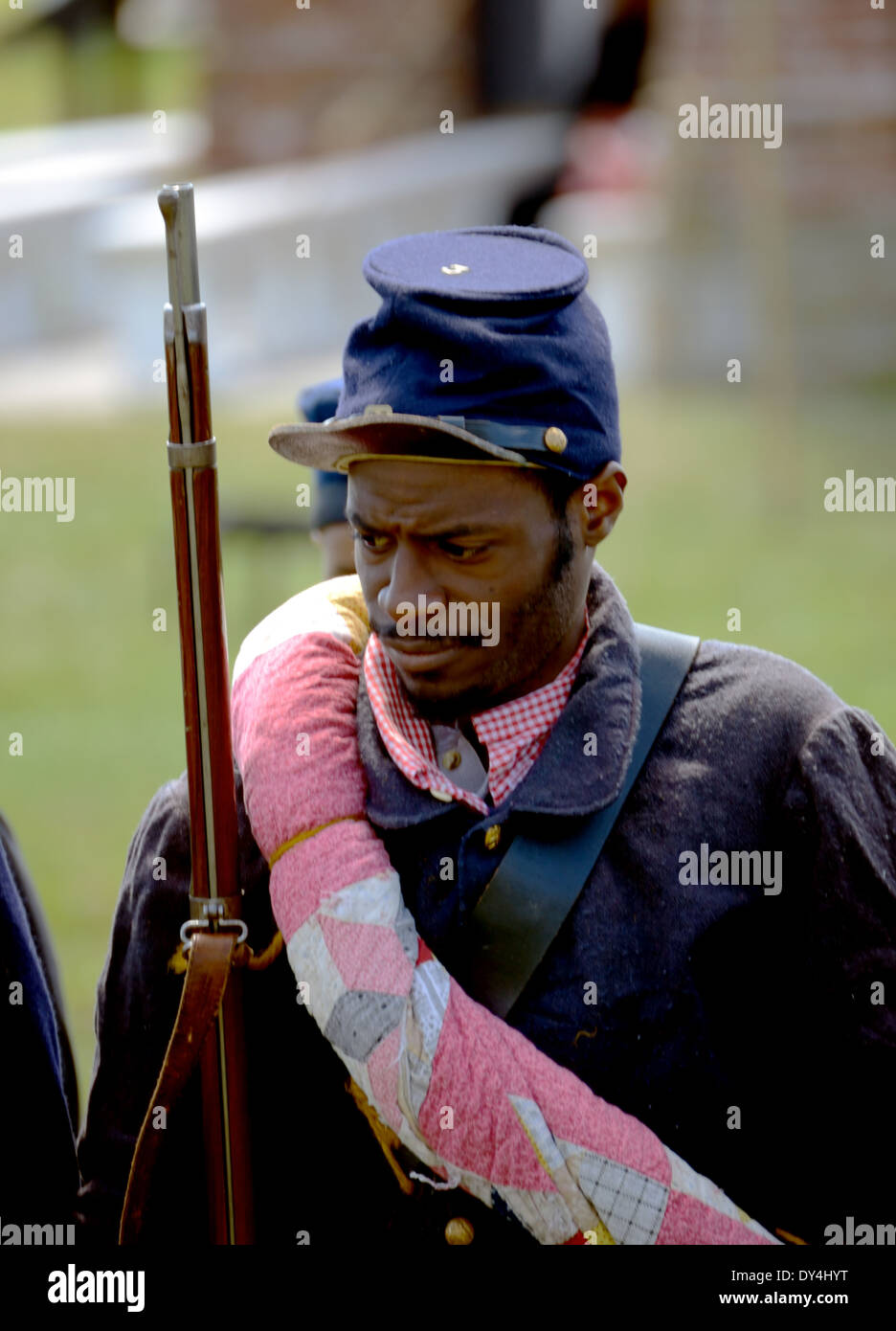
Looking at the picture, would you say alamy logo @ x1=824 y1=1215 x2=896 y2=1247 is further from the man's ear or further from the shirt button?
the man's ear

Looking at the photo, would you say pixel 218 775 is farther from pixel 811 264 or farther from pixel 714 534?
pixel 811 264

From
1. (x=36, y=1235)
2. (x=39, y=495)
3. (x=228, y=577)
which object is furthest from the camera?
(x=39, y=495)

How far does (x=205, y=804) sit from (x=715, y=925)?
0.69 metres

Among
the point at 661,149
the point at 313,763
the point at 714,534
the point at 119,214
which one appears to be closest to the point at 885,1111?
the point at 313,763

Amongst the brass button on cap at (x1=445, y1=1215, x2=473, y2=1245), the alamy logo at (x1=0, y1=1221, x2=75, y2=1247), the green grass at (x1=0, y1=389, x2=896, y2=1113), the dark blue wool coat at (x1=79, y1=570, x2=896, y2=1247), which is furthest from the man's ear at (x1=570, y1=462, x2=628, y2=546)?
the green grass at (x1=0, y1=389, x2=896, y2=1113)

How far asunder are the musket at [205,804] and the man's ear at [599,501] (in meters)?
0.49

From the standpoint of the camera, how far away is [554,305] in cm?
241

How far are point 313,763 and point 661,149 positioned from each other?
15381 mm

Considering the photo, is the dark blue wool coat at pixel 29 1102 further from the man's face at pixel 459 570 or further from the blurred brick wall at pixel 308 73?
the blurred brick wall at pixel 308 73

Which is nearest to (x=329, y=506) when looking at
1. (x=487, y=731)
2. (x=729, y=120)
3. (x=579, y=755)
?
(x=487, y=731)

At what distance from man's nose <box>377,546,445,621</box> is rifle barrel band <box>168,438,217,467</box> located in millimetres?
275

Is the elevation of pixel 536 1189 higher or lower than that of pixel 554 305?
lower

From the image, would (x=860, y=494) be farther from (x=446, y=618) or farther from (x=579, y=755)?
(x=446, y=618)

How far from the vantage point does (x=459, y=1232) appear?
2.46 m
